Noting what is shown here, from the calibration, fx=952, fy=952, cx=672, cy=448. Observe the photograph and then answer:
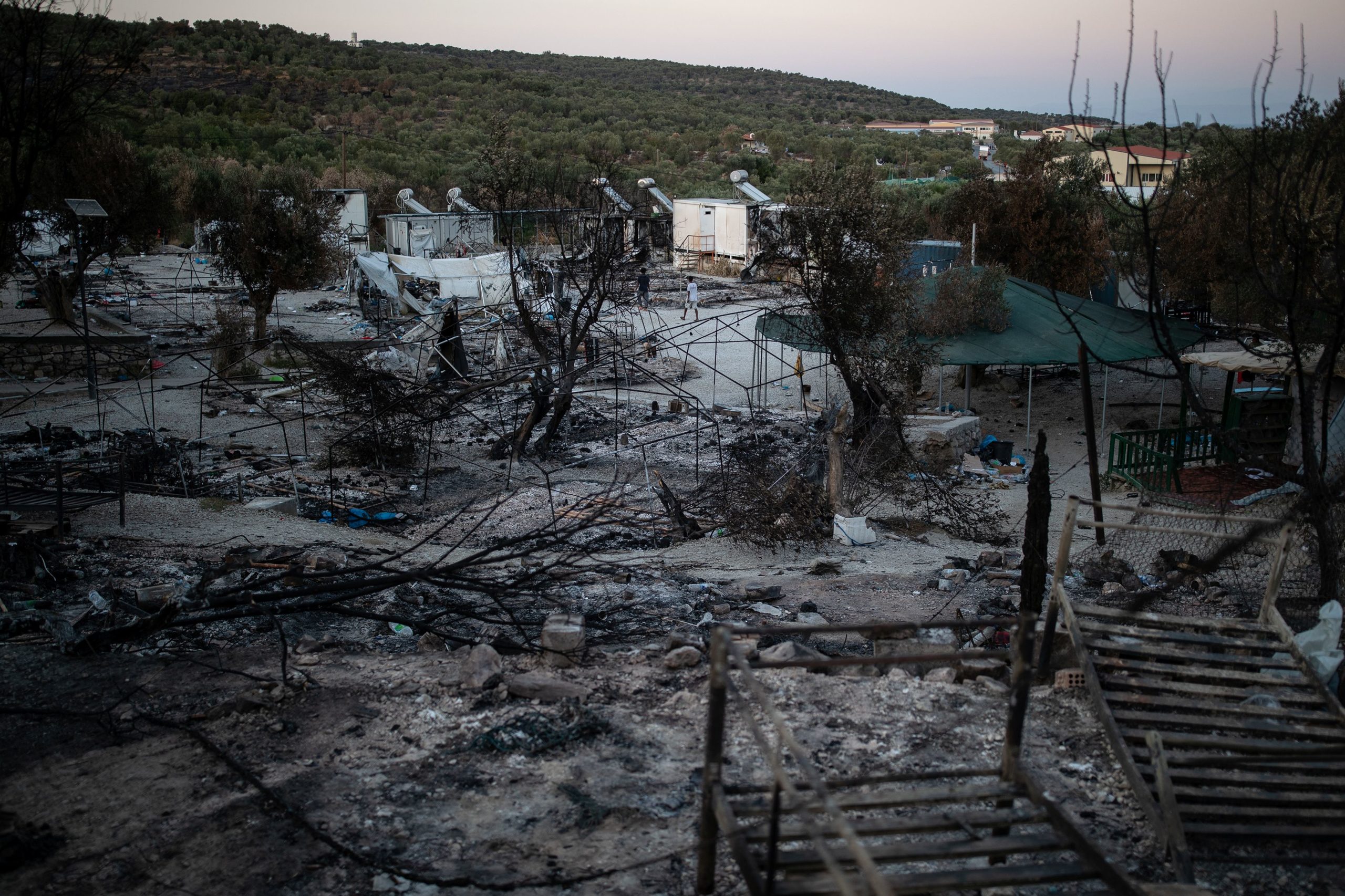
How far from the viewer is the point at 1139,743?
4145 millimetres

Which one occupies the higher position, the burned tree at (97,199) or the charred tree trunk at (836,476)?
the burned tree at (97,199)

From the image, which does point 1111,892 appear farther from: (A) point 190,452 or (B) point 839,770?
(A) point 190,452

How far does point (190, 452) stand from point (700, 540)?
6.56 metres

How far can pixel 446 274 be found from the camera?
19859mm

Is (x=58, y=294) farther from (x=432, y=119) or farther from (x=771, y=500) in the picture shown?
(x=432, y=119)

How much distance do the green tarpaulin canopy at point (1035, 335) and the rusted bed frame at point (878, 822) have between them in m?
10.1

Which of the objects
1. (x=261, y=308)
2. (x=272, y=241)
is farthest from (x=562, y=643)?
(x=272, y=241)

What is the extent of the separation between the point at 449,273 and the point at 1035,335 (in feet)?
38.3

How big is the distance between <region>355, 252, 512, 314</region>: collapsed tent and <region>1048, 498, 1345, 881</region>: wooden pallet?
1577 cm

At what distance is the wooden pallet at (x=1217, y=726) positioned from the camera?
3.64 metres

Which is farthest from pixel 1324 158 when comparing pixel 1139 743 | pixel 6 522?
pixel 6 522

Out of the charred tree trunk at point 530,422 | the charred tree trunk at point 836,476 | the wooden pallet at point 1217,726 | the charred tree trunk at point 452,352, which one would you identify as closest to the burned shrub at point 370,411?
the charred tree trunk at point 530,422

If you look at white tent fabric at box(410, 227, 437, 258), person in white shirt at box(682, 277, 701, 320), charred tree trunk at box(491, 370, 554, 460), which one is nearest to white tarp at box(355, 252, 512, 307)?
person in white shirt at box(682, 277, 701, 320)

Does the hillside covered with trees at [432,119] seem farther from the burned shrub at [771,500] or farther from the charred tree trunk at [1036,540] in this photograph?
the charred tree trunk at [1036,540]
